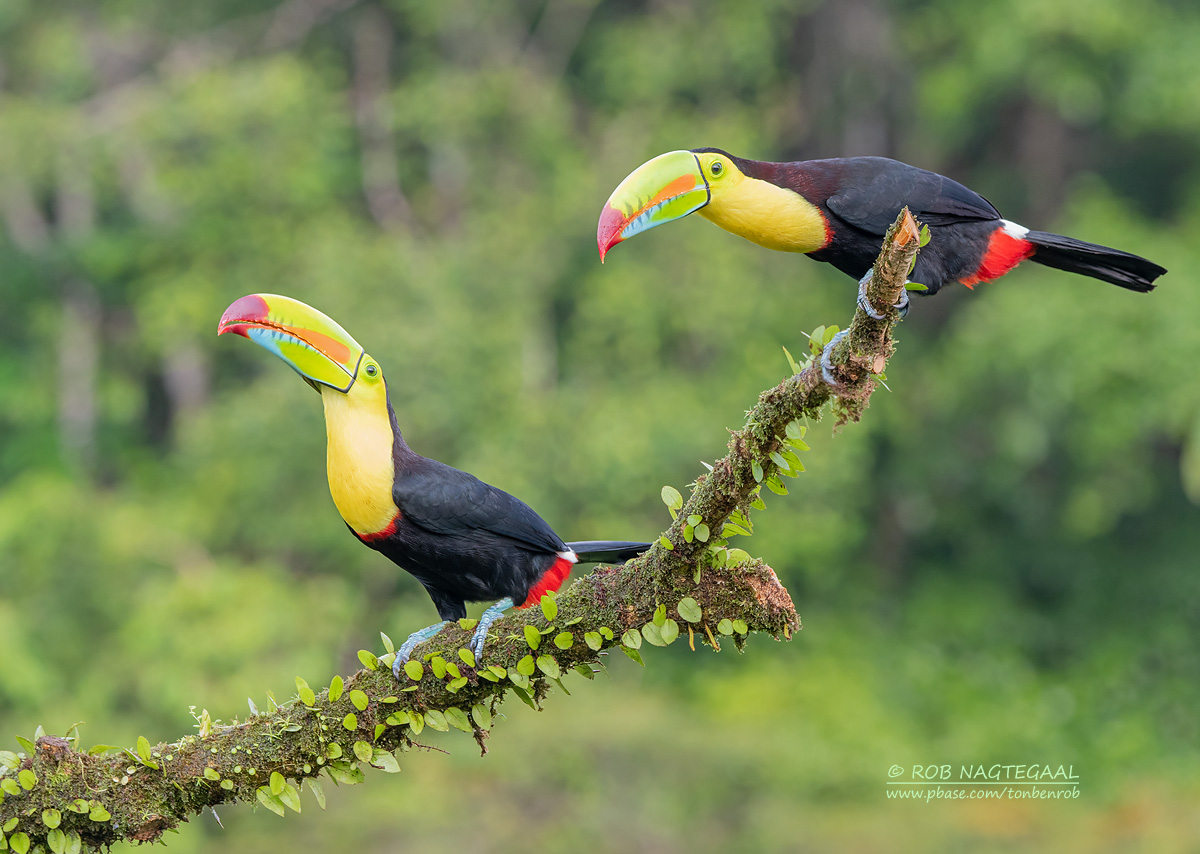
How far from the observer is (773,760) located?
470 inches

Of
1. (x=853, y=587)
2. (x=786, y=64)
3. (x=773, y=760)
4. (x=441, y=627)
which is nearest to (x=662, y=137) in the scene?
(x=786, y=64)

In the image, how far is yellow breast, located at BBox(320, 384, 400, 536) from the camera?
3387 millimetres

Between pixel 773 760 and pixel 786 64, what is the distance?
7.86 m

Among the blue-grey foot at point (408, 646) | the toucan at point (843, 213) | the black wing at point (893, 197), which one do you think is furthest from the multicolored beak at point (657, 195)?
the blue-grey foot at point (408, 646)

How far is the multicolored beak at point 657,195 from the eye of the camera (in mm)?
3139

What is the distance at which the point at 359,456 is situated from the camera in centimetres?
340

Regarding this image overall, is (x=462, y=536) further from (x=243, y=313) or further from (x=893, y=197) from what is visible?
(x=893, y=197)

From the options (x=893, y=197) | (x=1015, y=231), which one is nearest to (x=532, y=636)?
(x=893, y=197)

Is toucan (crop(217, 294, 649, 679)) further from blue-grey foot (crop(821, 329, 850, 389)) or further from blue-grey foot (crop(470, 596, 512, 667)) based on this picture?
blue-grey foot (crop(821, 329, 850, 389))

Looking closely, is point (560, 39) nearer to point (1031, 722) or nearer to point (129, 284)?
point (129, 284)

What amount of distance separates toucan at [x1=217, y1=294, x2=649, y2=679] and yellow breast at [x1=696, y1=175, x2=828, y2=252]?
2.88ft

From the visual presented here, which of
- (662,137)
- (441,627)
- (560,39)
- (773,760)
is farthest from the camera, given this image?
(560,39)

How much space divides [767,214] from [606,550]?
39.2 inches

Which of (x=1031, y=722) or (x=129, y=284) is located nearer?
(x=1031, y=722)
